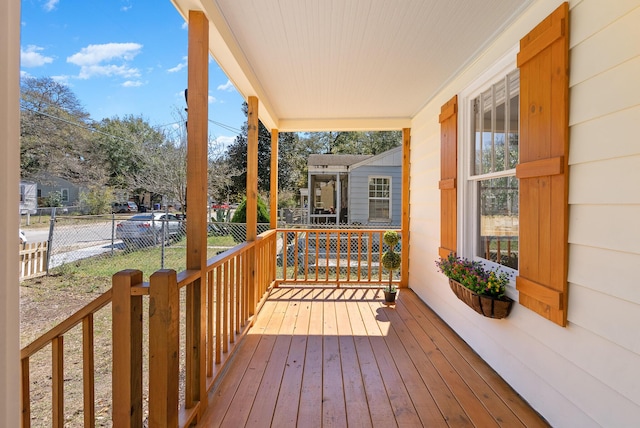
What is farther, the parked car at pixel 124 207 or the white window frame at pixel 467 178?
the parked car at pixel 124 207

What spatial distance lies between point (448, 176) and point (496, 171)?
28.0 inches

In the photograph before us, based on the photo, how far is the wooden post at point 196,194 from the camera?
179 cm

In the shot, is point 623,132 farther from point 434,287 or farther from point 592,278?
point 434,287

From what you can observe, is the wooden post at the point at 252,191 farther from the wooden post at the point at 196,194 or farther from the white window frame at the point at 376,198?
the white window frame at the point at 376,198

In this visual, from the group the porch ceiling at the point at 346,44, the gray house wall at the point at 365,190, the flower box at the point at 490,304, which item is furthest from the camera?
the gray house wall at the point at 365,190

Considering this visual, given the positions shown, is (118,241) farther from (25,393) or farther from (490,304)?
(490,304)

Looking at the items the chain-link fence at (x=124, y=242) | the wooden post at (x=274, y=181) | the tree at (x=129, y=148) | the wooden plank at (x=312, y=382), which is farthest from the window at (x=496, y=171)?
the tree at (x=129, y=148)

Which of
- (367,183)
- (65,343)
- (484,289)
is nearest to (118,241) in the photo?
(65,343)

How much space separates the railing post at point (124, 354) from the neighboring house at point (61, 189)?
1.30 m

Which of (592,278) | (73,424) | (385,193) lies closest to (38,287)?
(73,424)

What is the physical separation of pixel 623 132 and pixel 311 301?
3.35 meters

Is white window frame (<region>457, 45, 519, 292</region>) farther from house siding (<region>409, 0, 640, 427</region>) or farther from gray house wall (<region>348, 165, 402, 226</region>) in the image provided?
gray house wall (<region>348, 165, 402, 226</region>)

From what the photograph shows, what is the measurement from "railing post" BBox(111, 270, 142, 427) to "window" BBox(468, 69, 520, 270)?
2302mm

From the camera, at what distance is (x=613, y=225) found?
54.6 inches
